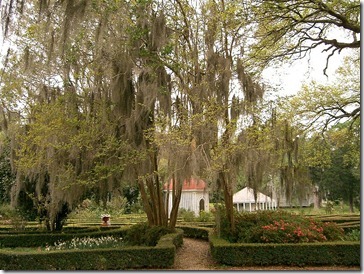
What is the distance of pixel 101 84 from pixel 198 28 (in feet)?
9.93

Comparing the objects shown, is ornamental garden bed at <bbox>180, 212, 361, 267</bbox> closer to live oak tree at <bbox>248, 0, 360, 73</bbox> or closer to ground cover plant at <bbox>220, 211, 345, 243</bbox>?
ground cover plant at <bbox>220, 211, 345, 243</bbox>

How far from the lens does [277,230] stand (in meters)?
7.74

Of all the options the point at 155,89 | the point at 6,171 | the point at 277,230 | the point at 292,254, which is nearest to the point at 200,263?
the point at 277,230

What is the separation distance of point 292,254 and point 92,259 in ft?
13.1

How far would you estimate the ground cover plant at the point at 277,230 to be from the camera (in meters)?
7.58

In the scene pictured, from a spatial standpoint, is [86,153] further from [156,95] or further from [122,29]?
[122,29]

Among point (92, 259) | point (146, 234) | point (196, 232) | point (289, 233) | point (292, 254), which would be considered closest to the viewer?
point (92, 259)

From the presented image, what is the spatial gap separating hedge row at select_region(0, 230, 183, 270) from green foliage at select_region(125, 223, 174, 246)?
186 centimetres

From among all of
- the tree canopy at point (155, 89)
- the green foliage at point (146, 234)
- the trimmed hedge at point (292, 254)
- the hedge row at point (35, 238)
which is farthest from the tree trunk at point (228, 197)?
the hedge row at point (35, 238)

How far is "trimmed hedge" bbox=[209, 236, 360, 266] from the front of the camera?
696cm

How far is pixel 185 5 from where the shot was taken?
9.37 meters

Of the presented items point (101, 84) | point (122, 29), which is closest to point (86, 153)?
point (101, 84)

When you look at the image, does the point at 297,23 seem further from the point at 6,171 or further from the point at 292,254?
the point at 6,171

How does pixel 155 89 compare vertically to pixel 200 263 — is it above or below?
above
